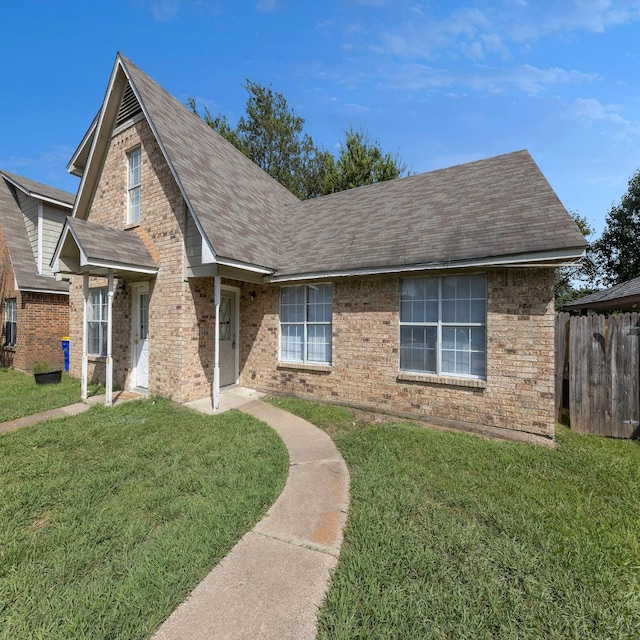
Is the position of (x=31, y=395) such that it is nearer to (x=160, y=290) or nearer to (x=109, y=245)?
(x=160, y=290)

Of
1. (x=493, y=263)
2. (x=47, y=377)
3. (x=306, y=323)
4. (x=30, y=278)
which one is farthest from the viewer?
(x=30, y=278)

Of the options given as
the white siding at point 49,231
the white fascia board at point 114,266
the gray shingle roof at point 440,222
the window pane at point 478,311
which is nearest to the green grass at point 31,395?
the white fascia board at point 114,266

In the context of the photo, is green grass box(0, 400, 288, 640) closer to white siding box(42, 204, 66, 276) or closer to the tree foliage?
white siding box(42, 204, 66, 276)

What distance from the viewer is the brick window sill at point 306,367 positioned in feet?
25.9

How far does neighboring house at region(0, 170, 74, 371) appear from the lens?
1251 cm

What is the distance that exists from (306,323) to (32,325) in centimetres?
1157

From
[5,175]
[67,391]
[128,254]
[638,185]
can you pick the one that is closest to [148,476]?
[128,254]

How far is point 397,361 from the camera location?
7.09 meters

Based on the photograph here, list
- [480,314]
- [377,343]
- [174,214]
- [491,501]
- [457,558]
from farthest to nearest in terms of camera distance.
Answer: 1. [174,214]
2. [377,343]
3. [480,314]
4. [491,501]
5. [457,558]

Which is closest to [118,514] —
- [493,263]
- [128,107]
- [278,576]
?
[278,576]

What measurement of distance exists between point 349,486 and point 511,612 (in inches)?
79.7

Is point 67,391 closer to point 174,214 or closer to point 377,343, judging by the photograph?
point 174,214

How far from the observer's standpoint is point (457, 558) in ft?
9.48

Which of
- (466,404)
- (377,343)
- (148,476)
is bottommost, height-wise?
(148,476)
